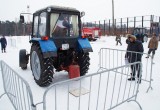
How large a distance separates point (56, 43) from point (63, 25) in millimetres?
640

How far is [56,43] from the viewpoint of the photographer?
5215 millimetres

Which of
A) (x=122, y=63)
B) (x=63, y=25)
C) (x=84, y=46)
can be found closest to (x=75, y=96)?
(x=84, y=46)

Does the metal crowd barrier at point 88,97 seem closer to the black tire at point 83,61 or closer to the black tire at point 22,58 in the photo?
the black tire at point 83,61

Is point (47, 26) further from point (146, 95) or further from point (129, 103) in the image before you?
point (146, 95)

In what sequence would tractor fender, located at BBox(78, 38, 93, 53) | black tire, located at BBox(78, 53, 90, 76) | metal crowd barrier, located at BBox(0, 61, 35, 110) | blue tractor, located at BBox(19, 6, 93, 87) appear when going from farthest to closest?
black tire, located at BBox(78, 53, 90, 76)
tractor fender, located at BBox(78, 38, 93, 53)
blue tractor, located at BBox(19, 6, 93, 87)
metal crowd barrier, located at BBox(0, 61, 35, 110)

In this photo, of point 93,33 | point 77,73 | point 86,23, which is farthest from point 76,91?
point 86,23

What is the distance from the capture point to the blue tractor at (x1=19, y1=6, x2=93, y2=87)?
4.85 metres

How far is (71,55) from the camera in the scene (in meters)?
5.67

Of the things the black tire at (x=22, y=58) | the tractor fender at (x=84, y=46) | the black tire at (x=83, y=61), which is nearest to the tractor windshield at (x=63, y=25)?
the tractor fender at (x=84, y=46)

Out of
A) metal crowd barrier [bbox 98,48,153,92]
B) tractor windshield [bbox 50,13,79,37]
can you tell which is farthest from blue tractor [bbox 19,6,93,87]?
metal crowd barrier [bbox 98,48,153,92]

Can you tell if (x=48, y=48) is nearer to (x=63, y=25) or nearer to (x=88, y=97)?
(x=63, y=25)

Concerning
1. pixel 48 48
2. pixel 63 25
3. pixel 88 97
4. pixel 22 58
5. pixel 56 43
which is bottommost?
pixel 88 97

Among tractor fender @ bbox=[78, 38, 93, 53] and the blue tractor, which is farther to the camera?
tractor fender @ bbox=[78, 38, 93, 53]

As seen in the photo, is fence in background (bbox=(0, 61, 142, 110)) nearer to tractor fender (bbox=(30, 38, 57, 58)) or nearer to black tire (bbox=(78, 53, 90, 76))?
black tire (bbox=(78, 53, 90, 76))
